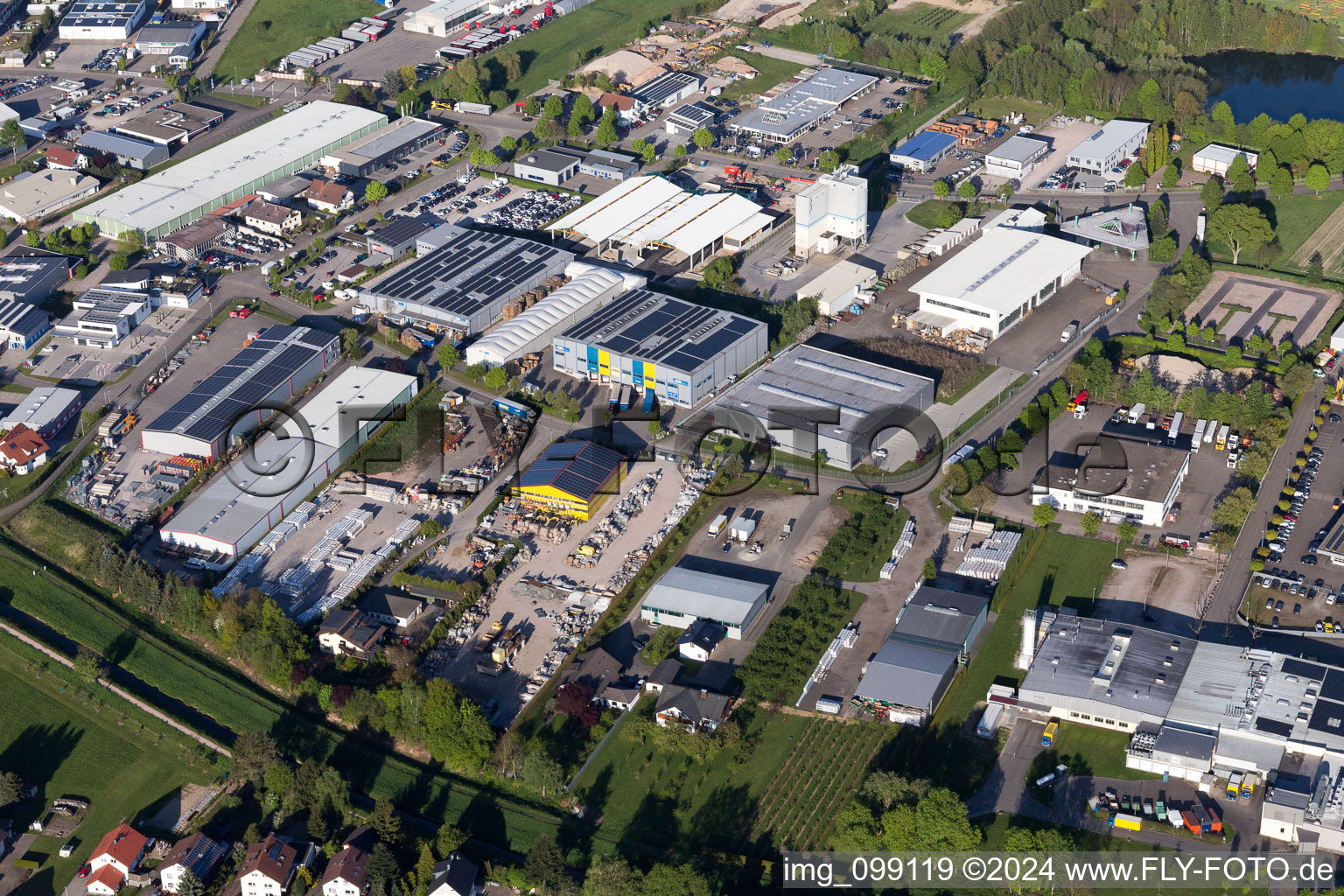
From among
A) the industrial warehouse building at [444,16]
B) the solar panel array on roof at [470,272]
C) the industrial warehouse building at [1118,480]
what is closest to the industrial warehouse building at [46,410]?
the solar panel array on roof at [470,272]

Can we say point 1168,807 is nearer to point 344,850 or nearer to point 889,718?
point 889,718

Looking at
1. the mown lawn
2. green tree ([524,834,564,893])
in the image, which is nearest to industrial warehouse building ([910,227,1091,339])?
the mown lawn

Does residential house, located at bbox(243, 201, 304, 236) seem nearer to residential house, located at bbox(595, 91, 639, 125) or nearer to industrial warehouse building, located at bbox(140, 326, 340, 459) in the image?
industrial warehouse building, located at bbox(140, 326, 340, 459)

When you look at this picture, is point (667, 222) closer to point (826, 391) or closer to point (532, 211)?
point (532, 211)

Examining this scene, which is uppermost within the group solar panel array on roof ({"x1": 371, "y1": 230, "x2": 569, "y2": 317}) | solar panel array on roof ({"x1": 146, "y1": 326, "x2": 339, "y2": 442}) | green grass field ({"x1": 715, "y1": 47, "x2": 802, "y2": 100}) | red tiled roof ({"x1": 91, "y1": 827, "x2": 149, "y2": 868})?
solar panel array on roof ({"x1": 371, "y1": 230, "x2": 569, "y2": 317})

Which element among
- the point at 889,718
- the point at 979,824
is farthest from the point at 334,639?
the point at 979,824

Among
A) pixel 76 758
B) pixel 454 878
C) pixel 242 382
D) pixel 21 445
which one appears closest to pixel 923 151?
pixel 242 382

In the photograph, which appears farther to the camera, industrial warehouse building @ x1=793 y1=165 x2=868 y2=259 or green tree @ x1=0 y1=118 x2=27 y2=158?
green tree @ x1=0 y1=118 x2=27 y2=158
